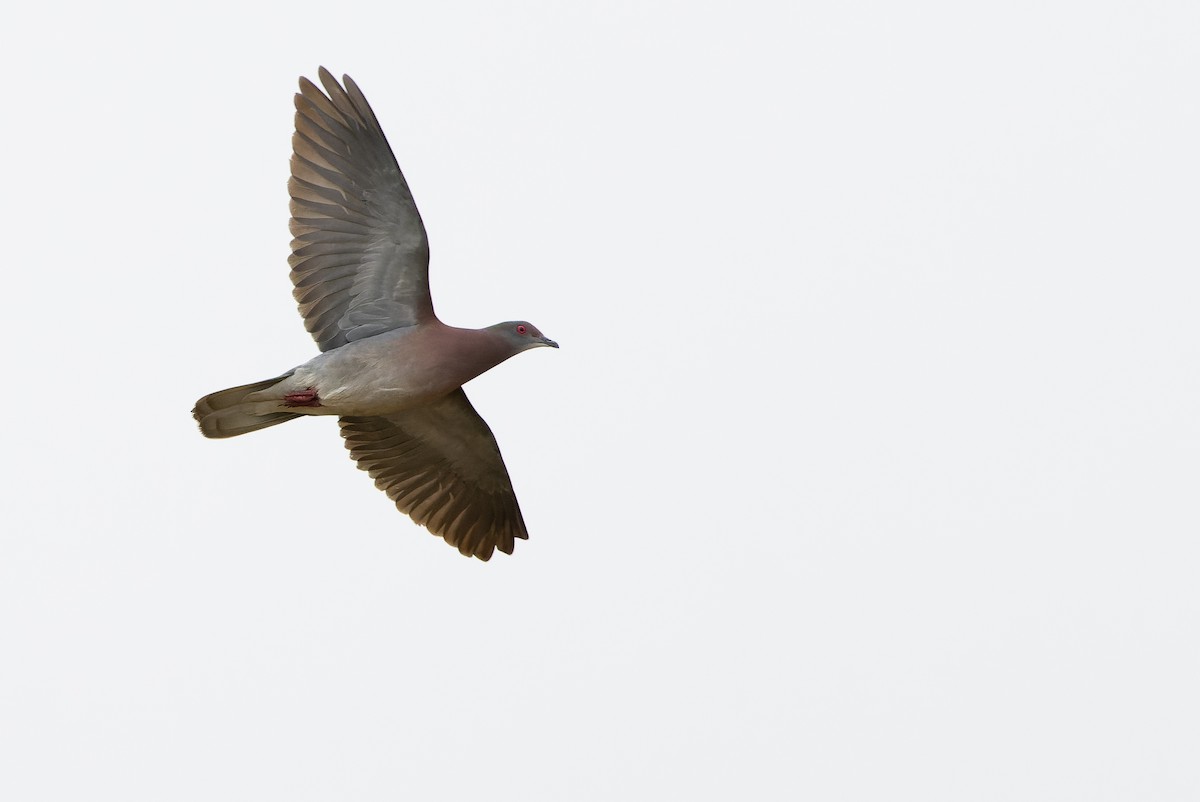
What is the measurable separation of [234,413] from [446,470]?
2.08 m

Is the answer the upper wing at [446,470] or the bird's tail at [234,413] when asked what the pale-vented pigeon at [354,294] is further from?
the upper wing at [446,470]

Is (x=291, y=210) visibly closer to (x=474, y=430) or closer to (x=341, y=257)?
(x=341, y=257)

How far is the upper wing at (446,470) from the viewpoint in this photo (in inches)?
496

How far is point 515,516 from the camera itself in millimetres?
13336

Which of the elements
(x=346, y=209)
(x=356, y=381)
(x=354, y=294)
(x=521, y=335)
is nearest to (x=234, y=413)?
(x=356, y=381)

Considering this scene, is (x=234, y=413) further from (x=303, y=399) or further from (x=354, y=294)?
(x=354, y=294)

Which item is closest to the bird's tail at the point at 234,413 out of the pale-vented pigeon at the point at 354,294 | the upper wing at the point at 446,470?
the pale-vented pigeon at the point at 354,294

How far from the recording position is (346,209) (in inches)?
450

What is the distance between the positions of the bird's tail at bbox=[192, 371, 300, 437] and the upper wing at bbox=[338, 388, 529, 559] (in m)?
1.19

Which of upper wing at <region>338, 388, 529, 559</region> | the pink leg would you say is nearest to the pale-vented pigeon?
the pink leg

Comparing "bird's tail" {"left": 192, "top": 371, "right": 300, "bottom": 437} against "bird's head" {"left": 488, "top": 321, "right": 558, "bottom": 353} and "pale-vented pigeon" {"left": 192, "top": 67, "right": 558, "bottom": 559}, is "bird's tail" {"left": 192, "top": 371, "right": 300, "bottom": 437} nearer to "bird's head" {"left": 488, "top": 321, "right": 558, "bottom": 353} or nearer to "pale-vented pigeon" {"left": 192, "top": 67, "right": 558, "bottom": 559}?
"pale-vented pigeon" {"left": 192, "top": 67, "right": 558, "bottom": 559}

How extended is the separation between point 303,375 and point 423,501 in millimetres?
2108

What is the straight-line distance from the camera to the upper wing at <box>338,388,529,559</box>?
12609mm

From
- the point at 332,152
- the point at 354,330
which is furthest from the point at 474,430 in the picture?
the point at 332,152
